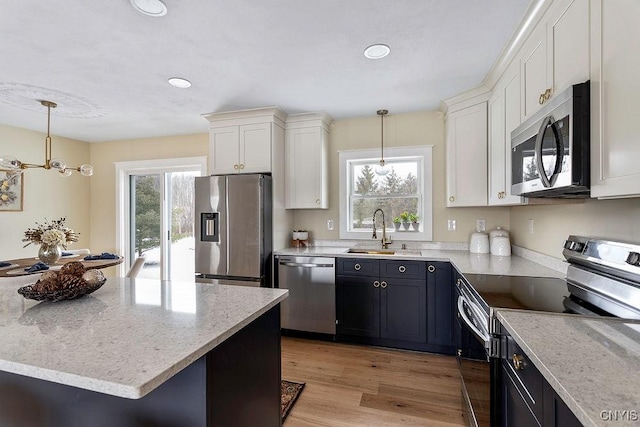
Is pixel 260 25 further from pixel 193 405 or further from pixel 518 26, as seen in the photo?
pixel 193 405

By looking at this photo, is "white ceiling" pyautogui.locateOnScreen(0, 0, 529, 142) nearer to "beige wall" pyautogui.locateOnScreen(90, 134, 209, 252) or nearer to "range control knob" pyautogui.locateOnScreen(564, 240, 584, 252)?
"beige wall" pyautogui.locateOnScreen(90, 134, 209, 252)

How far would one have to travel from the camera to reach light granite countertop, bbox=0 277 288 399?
29.8 inches

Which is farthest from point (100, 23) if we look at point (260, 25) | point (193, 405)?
point (193, 405)

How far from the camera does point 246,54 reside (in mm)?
2156

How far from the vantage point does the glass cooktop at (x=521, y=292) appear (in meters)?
1.30

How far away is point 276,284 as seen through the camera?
3.20 meters

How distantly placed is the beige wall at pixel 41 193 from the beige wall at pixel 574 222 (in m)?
5.69

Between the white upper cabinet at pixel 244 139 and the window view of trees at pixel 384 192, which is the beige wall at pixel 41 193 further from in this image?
the window view of trees at pixel 384 192

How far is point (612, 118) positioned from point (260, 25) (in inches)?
70.2

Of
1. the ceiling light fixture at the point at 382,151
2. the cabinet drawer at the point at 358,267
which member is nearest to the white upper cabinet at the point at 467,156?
the ceiling light fixture at the point at 382,151

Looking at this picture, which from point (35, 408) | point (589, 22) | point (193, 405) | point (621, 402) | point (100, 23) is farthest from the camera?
point (100, 23)

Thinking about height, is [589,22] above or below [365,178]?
above

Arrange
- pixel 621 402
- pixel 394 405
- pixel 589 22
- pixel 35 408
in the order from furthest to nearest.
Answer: pixel 394 405 < pixel 589 22 < pixel 35 408 < pixel 621 402

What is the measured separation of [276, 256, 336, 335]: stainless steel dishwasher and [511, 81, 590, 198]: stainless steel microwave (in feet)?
6.31
